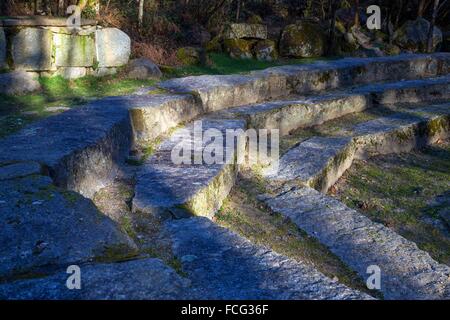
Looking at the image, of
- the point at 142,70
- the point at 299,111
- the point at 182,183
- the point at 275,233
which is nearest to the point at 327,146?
the point at 299,111

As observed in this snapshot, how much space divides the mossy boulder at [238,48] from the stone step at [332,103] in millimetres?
2318

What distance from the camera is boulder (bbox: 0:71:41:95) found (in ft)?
16.2

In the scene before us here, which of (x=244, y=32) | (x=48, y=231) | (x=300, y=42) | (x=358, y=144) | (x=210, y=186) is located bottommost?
(x=358, y=144)

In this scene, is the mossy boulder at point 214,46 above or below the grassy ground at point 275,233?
above

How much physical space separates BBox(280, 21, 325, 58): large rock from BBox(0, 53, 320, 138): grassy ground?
210 cm

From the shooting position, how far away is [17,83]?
5.04m

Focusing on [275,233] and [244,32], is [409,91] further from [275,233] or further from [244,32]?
[275,233]

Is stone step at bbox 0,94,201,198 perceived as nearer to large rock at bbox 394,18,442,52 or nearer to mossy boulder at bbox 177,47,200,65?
mossy boulder at bbox 177,47,200,65

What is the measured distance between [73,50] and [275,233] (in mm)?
3698

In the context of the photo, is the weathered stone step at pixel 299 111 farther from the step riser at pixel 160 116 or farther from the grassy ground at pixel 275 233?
the grassy ground at pixel 275 233

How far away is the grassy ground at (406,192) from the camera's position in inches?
143

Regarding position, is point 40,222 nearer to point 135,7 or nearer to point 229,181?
point 229,181

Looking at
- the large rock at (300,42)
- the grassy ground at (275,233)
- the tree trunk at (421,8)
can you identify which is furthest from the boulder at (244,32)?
the grassy ground at (275,233)
